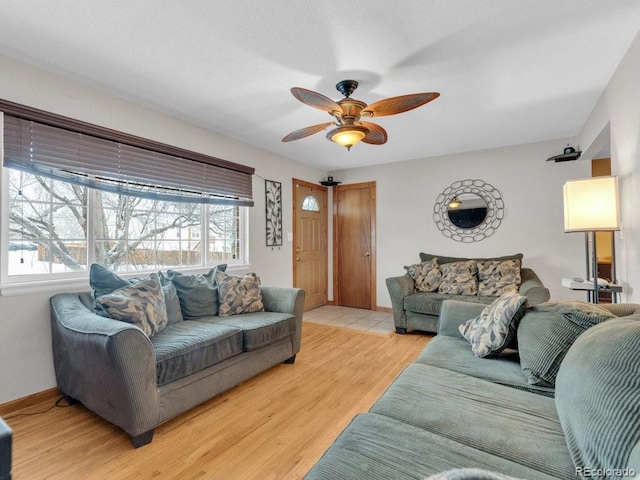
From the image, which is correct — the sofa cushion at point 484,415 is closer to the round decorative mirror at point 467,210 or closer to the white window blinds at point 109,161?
the white window blinds at point 109,161

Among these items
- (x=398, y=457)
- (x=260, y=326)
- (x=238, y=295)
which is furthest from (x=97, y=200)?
(x=398, y=457)

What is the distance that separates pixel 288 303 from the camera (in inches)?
115

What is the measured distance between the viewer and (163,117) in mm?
3016

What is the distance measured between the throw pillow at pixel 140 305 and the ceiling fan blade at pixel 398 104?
6.78 ft

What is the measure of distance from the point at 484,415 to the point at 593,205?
188 cm

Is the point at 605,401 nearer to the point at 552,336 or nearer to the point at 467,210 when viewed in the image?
the point at 552,336

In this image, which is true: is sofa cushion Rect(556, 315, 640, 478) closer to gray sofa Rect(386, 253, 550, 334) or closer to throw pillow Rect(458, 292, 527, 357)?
throw pillow Rect(458, 292, 527, 357)

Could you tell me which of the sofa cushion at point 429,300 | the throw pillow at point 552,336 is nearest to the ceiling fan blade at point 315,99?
the throw pillow at point 552,336

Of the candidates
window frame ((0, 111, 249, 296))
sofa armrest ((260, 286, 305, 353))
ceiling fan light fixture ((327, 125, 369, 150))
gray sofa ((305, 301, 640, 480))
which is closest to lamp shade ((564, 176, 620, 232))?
gray sofa ((305, 301, 640, 480))

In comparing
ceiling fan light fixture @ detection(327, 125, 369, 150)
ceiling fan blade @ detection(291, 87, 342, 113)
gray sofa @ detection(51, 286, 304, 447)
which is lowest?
gray sofa @ detection(51, 286, 304, 447)

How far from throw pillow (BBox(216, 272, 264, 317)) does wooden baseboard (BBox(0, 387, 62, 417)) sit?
126cm

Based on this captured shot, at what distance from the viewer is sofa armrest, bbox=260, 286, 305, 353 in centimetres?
290

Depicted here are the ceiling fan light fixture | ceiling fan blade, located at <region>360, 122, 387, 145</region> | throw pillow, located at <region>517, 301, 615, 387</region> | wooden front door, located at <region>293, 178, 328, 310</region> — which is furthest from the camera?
wooden front door, located at <region>293, 178, 328, 310</region>

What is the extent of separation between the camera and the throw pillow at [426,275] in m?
3.92
